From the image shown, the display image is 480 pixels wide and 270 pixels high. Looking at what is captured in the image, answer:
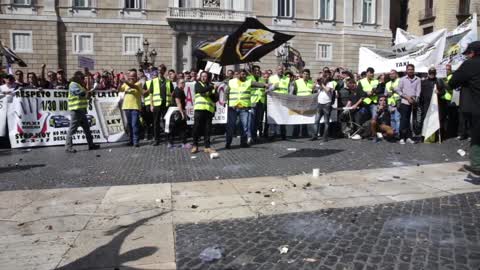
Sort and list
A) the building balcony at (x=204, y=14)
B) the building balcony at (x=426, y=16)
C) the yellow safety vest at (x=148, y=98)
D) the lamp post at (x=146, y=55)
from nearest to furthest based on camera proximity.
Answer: the yellow safety vest at (x=148, y=98)
the lamp post at (x=146, y=55)
the building balcony at (x=204, y=14)
the building balcony at (x=426, y=16)

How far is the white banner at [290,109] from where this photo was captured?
12430 millimetres

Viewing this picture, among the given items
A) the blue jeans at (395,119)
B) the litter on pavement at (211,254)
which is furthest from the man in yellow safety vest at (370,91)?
the litter on pavement at (211,254)

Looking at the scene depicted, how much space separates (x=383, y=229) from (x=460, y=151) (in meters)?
6.17

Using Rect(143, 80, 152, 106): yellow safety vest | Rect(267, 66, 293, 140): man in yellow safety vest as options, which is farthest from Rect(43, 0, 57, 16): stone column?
Rect(267, 66, 293, 140): man in yellow safety vest

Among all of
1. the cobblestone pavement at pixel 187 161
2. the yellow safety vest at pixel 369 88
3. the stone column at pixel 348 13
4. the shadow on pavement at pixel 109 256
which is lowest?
the shadow on pavement at pixel 109 256

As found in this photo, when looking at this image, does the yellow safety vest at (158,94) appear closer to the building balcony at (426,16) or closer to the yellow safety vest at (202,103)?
the yellow safety vest at (202,103)

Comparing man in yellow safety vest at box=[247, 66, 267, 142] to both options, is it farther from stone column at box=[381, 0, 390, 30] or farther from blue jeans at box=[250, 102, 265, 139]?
stone column at box=[381, 0, 390, 30]

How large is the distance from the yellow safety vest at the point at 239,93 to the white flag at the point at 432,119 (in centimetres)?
480

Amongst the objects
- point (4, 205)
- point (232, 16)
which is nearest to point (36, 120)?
point (4, 205)

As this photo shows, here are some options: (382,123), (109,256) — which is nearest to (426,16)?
(382,123)

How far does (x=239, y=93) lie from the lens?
10773 millimetres

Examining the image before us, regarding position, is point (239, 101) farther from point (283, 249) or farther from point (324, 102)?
point (283, 249)

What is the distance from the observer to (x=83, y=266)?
3.93m

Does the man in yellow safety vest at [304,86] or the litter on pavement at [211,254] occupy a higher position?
the man in yellow safety vest at [304,86]
